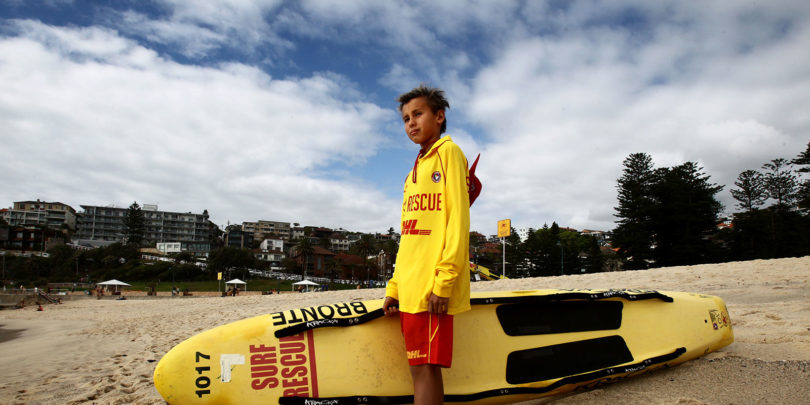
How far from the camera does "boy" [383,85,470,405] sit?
1748mm

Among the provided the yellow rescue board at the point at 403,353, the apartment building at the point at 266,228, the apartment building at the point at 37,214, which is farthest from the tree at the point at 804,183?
the apartment building at the point at 37,214

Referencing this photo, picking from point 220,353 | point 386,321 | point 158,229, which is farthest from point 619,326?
point 158,229

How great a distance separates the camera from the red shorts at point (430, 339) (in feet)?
5.74

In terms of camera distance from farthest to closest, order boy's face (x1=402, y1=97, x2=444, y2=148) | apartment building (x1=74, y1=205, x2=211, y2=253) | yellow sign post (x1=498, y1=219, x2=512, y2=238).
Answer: apartment building (x1=74, y1=205, x2=211, y2=253), yellow sign post (x1=498, y1=219, x2=512, y2=238), boy's face (x1=402, y1=97, x2=444, y2=148)

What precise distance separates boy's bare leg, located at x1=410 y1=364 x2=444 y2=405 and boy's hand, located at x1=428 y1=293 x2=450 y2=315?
28 cm

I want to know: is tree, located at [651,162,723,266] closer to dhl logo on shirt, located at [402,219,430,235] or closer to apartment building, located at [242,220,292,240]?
dhl logo on shirt, located at [402,219,430,235]

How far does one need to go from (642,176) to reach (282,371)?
45057 mm

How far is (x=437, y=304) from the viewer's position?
1.73m

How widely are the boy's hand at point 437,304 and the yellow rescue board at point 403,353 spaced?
2.42 ft

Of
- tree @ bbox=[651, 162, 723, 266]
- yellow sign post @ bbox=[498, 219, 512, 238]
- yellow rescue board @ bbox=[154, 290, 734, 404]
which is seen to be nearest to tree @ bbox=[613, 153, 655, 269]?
tree @ bbox=[651, 162, 723, 266]

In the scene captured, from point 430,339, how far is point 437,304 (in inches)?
6.8

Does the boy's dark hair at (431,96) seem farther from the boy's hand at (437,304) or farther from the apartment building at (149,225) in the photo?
the apartment building at (149,225)

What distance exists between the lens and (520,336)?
2.64 m

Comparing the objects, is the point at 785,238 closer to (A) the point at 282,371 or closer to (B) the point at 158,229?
(A) the point at 282,371
